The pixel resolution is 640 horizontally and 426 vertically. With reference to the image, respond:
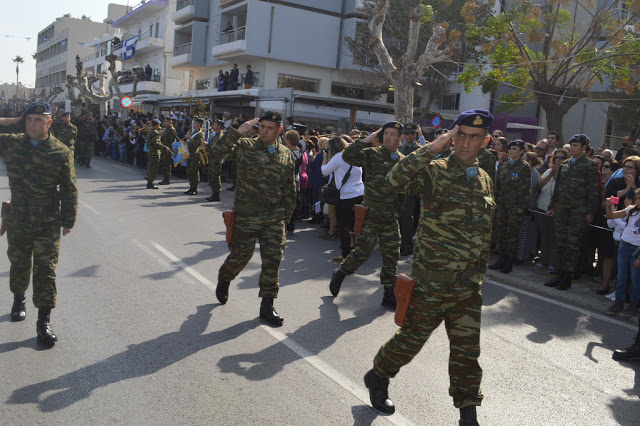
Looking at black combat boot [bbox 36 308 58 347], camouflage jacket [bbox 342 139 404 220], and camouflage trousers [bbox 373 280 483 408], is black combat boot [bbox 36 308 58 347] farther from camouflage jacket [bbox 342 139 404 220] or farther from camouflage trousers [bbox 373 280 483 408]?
camouflage jacket [bbox 342 139 404 220]

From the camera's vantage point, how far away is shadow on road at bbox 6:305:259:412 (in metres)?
3.98

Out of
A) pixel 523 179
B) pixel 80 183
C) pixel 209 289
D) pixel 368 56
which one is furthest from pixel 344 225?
pixel 368 56

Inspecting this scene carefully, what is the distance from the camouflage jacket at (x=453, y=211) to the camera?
149 inches

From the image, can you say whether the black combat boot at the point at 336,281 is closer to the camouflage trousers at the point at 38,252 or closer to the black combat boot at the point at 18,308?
the camouflage trousers at the point at 38,252

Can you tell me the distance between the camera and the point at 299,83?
34.0m

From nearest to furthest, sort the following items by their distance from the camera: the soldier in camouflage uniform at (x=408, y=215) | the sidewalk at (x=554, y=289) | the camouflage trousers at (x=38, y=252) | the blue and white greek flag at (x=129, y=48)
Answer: the camouflage trousers at (x=38, y=252) < the sidewalk at (x=554, y=289) < the soldier in camouflage uniform at (x=408, y=215) < the blue and white greek flag at (x=129, y=48)

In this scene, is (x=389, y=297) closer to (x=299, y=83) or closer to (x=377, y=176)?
(x=377, y=176)

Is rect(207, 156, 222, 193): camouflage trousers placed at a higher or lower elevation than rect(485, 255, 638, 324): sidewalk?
higher

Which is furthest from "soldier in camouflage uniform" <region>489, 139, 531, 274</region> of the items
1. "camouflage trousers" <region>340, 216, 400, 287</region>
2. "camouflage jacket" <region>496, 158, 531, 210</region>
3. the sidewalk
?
"camouflage trousers" <region>340, 216, 400, 287</region>

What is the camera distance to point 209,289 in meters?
6.88

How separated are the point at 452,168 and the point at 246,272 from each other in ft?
15.3

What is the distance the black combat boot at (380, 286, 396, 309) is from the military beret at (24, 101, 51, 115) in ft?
12.7

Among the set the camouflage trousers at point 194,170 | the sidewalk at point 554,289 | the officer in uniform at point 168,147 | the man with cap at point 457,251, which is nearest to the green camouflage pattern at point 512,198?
the sidewalk at point 554,289

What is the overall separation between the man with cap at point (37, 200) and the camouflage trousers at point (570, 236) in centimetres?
660
